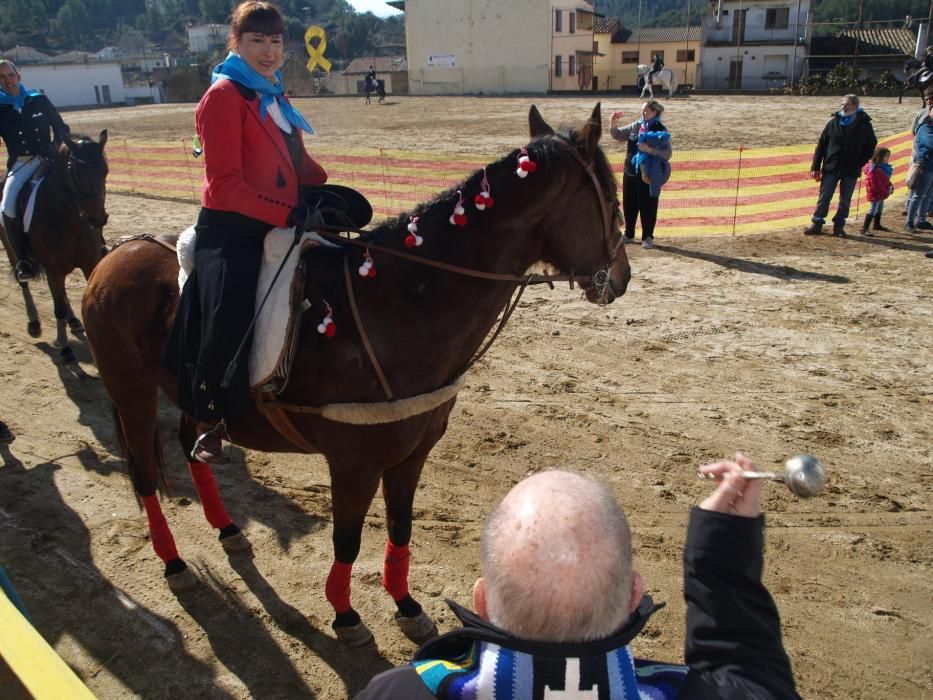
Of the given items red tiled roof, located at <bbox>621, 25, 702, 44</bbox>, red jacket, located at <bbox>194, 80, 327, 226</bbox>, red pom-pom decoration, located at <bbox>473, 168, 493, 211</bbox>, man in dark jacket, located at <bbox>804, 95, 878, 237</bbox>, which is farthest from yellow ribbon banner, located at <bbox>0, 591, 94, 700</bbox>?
red tiled roof, located at <bbox>621, 25, 702, 44</bbox>

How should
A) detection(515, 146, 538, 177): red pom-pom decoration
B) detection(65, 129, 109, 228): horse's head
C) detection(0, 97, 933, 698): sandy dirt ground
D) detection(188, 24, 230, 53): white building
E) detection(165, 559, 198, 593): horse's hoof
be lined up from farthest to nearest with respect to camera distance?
detection(188, 24, 230, 53): white building
detection(65, 129, 109, 228): horse's head
detection(165, 559, 198, 593): horse's hoof
detection(0, 97, 933, 698): sandy dirt ground
detection(515, 146, 538, 177): red pom-pom decoration

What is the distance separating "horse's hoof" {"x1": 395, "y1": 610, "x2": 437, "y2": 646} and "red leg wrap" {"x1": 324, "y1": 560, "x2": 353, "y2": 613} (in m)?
0.32

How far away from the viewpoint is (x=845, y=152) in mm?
9844

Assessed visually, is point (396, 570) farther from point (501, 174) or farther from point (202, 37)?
point (202, 37)

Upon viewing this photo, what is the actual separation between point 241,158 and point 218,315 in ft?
2.28

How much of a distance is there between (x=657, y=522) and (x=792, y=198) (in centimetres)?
939

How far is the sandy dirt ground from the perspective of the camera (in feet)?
10.8

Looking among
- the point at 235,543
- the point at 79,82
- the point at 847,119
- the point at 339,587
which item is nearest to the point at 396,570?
the point at 339,587

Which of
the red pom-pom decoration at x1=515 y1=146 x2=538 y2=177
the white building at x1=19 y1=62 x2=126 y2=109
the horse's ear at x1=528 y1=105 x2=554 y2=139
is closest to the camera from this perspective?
the red pom-pom decoration at x1=515 y1=146 x2=538 y2=177

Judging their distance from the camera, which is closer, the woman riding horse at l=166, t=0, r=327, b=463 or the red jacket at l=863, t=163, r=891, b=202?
the woman riding horse at l=166, t=0, r=327, b=463

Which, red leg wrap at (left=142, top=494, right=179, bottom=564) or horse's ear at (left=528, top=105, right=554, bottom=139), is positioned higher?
horse's ear at (left=528, top=105, right=554, bottom=139)

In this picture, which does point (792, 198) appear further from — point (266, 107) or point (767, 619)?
point (767, 619)

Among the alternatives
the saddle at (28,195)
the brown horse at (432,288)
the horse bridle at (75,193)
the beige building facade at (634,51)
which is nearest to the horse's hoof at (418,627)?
the brown horse at (432,288)

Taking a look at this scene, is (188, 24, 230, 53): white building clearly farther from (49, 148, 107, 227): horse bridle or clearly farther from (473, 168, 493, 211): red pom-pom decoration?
(473, 168, 493, 211): red pom-pom decoration
